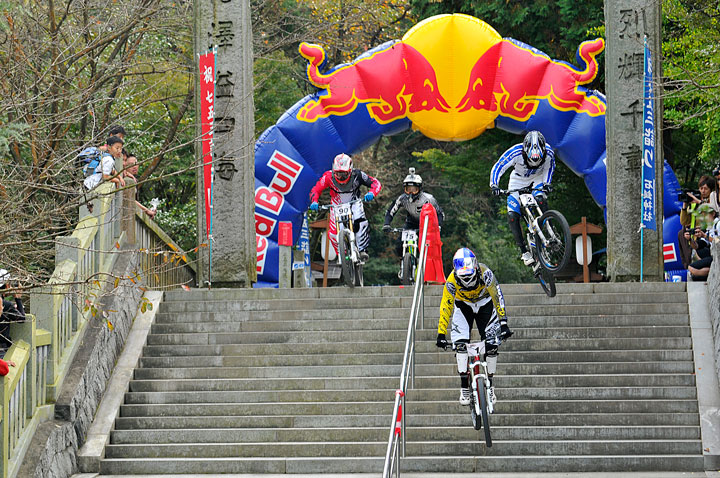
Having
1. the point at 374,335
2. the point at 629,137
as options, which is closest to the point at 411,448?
the point at 374,335

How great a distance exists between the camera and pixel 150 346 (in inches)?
539

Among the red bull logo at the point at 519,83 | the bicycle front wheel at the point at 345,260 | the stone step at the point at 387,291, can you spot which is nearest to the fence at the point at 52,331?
the stone step at the point at 387,291

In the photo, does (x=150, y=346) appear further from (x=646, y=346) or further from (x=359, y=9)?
(x=359, y=9)

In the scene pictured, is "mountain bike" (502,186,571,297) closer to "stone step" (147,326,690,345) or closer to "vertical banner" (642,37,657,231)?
"stone step" (147,326,690,345)

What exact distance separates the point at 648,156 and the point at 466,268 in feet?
23.0

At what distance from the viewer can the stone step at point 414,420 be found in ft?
38.0

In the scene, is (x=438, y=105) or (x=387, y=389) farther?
(x=438, y=105)

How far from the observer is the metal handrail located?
912cm

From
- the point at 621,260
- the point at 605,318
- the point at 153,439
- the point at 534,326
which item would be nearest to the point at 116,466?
the point at 153,439

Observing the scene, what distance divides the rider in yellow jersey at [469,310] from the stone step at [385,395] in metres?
1.22

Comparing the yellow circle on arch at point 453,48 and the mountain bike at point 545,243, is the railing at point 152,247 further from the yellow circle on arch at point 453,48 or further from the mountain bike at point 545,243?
the yellow circle on arch at point 453,48

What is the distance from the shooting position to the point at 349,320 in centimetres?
1399

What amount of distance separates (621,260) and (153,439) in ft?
27.4

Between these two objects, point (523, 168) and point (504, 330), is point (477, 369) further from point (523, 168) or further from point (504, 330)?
point (523, 168)
